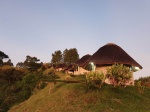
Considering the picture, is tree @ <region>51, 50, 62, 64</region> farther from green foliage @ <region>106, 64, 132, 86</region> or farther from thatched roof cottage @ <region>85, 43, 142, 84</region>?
green foliage @ <region>106, 64, 132, 86</region>

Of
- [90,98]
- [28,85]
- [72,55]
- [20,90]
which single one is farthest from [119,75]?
[72,55]

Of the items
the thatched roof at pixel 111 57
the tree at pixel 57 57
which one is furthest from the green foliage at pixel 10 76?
the tree at pixel 57 57

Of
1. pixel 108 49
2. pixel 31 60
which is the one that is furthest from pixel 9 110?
pixel 31 60

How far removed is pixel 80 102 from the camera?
16.3 metres

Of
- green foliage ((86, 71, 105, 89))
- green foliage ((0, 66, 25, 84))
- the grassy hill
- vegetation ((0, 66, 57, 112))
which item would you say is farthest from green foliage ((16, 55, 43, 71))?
green foliage ((86, 71, 105, 89))

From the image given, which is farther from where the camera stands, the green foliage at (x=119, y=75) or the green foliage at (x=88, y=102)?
the green foliage at (x=119, y=75)

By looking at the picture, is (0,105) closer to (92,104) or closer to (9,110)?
(9,110)

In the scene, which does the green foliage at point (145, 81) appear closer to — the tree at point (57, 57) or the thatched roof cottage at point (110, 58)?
the thatched roof cottage at point (110, 58)

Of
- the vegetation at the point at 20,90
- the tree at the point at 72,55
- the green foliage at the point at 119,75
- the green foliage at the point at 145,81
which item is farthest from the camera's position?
the tree at the point at 72,55

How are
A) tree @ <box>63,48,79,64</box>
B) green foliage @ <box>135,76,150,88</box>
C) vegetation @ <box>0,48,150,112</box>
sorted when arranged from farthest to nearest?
tree @ <box>63,48,79,64</box>, green foliage @ <box>135,76,150,88</box>, vegetation @ <box>0,48,150,112</box>

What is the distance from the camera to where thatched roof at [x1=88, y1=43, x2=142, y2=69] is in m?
24.0

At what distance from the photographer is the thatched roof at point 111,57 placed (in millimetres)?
24016

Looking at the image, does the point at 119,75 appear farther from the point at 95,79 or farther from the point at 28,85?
the point at 28,85

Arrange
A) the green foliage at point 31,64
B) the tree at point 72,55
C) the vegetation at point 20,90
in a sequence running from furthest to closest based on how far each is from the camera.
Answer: the tree at point 72,55 → the green foliage at point 31,64 → the vegetation at point 20,90
